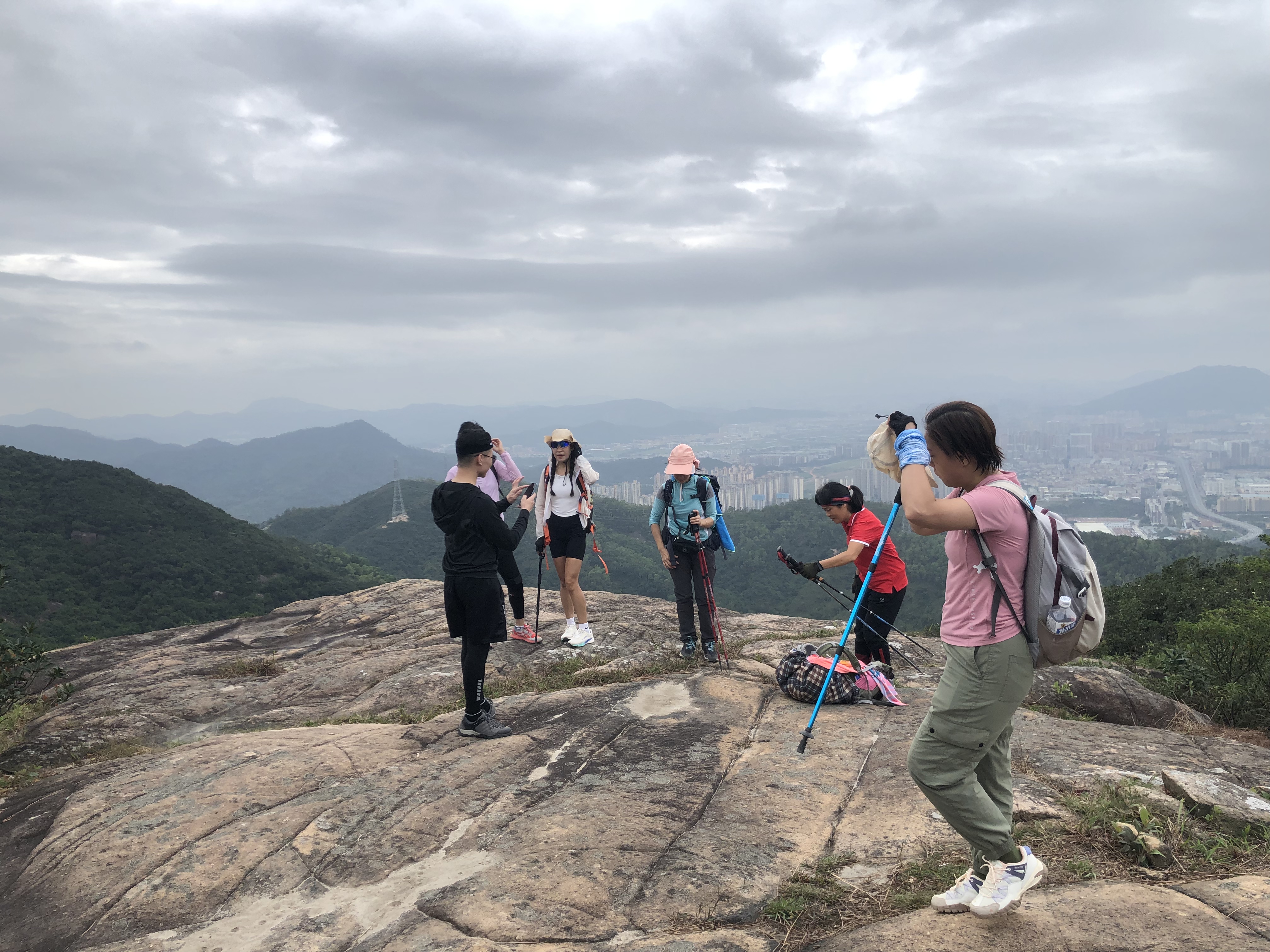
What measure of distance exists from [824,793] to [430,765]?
3.11 meters

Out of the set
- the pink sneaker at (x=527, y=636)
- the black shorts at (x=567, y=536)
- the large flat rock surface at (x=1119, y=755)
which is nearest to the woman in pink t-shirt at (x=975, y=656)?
the large flat rock surface at (x=1119, y=755)

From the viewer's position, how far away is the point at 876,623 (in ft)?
24.3

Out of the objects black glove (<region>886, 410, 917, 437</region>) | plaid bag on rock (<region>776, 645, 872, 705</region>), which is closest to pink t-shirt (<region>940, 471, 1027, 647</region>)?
black glove (<region>886, 410, 917, 437</region>)

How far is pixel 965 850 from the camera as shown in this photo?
13.3ft

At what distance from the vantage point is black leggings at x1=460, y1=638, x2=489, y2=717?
19.8 ft

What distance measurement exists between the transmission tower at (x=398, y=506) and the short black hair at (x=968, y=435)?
76.2 meters

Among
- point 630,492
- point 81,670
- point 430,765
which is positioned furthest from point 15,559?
point 630,492

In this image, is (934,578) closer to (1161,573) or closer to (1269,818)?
(1161,573)

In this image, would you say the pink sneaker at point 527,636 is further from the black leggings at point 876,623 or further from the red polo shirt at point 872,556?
the red polo shirt at point 872,556

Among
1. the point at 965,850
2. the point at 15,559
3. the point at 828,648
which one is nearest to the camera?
the point at 965,850

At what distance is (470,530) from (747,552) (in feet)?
177

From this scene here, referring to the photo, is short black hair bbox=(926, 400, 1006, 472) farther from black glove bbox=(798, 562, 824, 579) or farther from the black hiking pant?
the black hiking pant

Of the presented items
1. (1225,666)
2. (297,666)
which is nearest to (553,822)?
(297,666)

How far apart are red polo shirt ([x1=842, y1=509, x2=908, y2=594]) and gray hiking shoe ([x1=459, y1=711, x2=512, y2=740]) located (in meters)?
3.75
